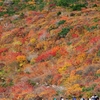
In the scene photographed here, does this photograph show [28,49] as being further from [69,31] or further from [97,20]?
[97,20]

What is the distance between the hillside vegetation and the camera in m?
23.9

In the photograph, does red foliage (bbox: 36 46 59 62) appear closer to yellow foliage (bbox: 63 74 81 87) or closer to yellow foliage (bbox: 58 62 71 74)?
yellow foliage (bbox: 58 62 71 74)

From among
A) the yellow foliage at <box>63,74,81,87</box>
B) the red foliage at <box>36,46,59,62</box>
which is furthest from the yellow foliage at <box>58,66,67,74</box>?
the red foliage at <box>36,46,59,62</box>

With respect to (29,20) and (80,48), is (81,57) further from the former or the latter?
(29,20)

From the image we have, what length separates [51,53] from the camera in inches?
1232

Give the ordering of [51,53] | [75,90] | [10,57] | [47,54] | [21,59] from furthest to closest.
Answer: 1. [10,57]
2. [21,59]
3. [47,54]
4. [51,53]
5. [75,90]

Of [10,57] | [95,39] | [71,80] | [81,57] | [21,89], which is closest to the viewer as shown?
[71,80]

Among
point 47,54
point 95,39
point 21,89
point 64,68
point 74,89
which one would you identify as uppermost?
point 95,39

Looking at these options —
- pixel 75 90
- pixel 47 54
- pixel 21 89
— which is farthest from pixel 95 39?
pixel 75 90

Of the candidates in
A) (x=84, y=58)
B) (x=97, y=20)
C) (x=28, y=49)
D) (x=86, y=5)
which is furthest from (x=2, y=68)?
(x=86, y=5)

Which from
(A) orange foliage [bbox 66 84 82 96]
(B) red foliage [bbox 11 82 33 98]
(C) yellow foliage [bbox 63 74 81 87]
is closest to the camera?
(A) orange foliage [bbox 66 84 82 96]

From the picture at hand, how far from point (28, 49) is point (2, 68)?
4.13 m

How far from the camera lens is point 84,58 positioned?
27.8 m

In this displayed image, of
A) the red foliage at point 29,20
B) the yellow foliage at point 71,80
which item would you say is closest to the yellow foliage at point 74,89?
the yellow foliage at point 71,80
